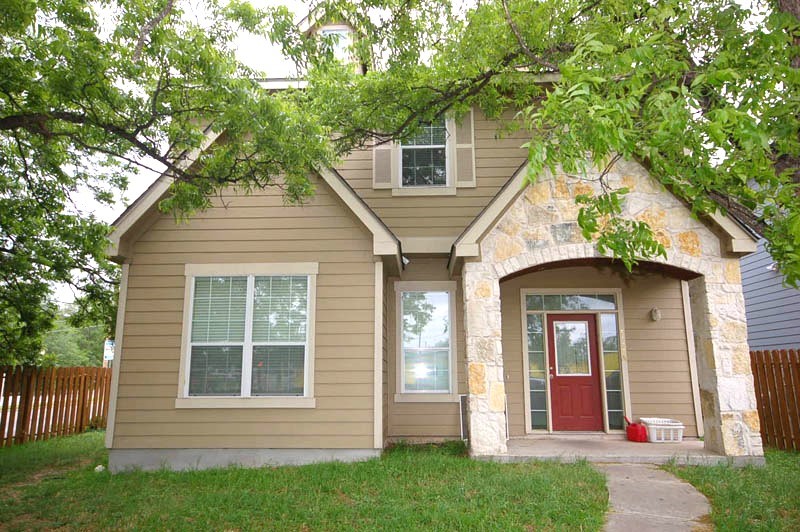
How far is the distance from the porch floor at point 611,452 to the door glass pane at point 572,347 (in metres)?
1.28

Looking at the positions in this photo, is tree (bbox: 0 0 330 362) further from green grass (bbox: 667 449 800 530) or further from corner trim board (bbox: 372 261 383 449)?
green grass (bbox: 667 449 800 530)

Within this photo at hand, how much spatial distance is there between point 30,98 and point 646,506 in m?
7.51

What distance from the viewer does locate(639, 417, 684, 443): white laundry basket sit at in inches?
327

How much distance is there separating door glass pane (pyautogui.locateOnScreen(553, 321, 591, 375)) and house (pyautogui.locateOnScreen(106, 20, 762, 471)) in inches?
7.8

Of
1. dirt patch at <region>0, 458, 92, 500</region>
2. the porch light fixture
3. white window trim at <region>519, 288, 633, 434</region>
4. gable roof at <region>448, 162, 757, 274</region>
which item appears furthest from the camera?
the porch light fixture

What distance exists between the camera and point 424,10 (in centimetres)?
801

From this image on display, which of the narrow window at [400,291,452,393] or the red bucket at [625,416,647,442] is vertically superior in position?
the narrow window at [400,291,452,393]

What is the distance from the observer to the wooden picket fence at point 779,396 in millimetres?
8406

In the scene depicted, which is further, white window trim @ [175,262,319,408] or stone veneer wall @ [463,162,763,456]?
white window trim @ [175,262,319,408]

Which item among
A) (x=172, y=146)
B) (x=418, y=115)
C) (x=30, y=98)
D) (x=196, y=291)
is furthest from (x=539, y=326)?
(x=30, y=98)

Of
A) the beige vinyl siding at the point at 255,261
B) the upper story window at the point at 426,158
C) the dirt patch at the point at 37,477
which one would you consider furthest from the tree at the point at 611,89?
the dirt patch at the point at 37,477

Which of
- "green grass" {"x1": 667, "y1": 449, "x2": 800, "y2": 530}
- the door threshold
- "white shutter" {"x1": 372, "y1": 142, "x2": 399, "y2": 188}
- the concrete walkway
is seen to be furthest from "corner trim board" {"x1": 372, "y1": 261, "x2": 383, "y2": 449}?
"green grass" {"x1": 667, "y1": 449, "x2": 800, "y2": 530}

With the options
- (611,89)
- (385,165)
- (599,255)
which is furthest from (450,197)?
(611,89)

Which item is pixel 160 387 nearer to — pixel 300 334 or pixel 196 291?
pixel 196 291
